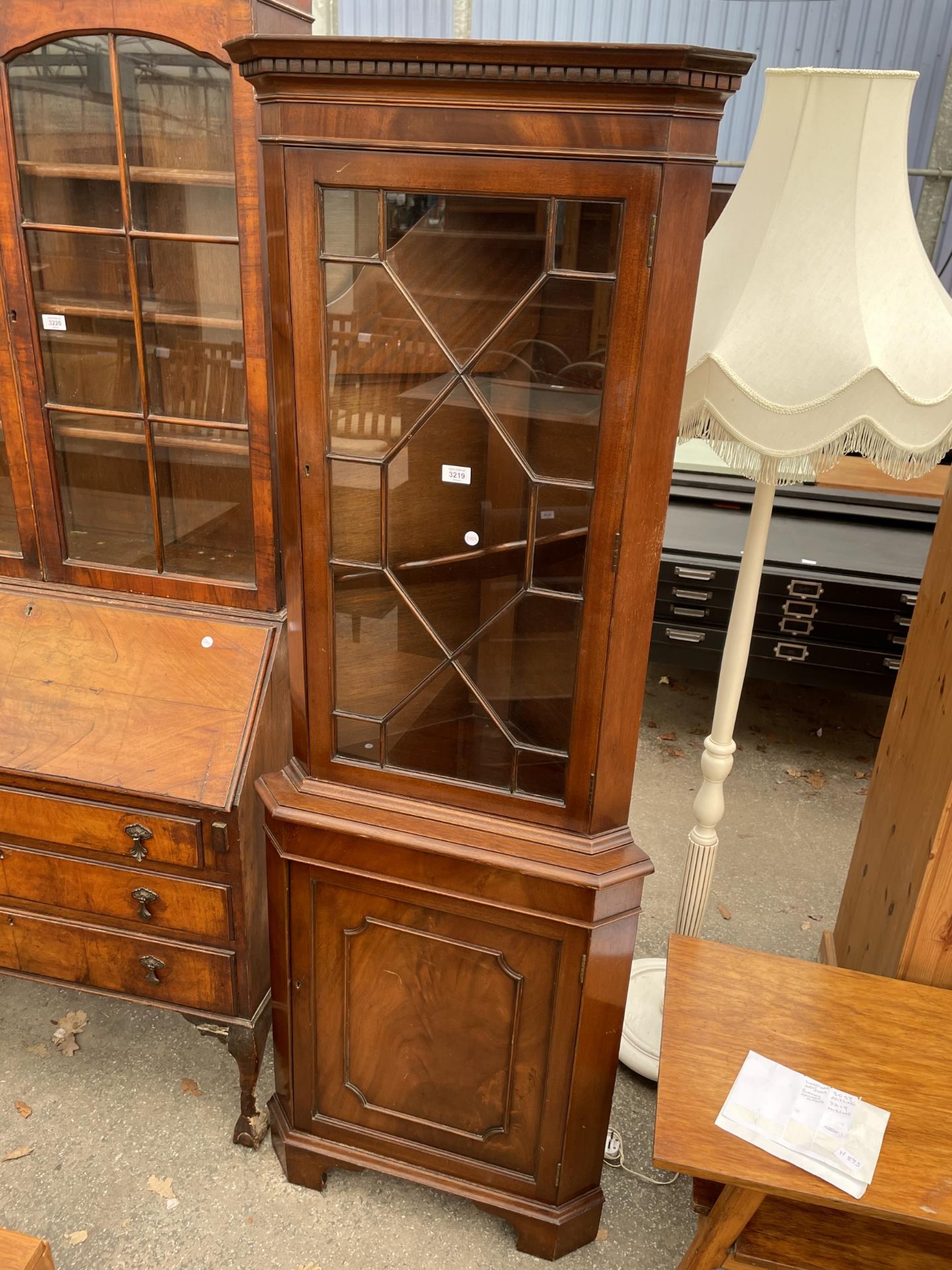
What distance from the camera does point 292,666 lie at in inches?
59.9

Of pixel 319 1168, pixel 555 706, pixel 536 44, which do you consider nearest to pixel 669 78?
pixel 536 44

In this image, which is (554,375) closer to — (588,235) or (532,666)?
(588,235)

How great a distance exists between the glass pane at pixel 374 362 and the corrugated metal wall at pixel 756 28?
469cm

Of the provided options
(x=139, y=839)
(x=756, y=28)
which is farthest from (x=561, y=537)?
(x=756, y=28)

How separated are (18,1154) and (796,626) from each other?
2.77 metres

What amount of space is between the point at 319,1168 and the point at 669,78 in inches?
76.3

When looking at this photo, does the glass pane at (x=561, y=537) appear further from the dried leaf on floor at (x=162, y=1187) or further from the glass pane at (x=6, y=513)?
the dried leaf on floor at (x=162, y=1187)

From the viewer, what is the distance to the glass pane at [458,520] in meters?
1.31

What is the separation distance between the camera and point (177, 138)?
1.63 meters

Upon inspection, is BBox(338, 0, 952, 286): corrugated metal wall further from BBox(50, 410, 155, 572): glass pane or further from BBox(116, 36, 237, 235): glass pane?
BBox(50, 410, 155, 572): glass pane

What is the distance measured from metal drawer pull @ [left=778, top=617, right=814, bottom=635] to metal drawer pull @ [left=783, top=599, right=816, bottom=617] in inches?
0.6

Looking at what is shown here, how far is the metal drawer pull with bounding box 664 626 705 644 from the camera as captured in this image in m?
3.44

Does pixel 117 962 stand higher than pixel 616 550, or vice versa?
pixel 616 550

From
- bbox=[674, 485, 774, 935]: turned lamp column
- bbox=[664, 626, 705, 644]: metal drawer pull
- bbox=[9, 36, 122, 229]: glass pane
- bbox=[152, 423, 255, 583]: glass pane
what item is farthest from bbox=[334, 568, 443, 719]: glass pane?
bbox=[664, 626, 705, 644]: metal drawer pull
